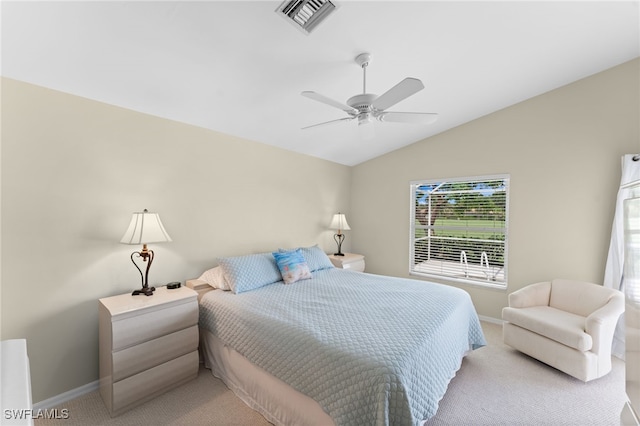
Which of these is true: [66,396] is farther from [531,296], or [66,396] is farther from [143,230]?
[531,296]

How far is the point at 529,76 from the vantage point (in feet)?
9.36

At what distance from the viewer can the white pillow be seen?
269 centimetres

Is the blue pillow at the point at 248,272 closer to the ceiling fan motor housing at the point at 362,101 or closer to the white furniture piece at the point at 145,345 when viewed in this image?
the white furniture piece at the point at 145,345

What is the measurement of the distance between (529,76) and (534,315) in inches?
94.3

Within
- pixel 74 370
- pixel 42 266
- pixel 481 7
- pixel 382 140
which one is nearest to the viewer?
pixel 481 7

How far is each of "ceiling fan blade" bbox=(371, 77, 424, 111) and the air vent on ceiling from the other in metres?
0.61

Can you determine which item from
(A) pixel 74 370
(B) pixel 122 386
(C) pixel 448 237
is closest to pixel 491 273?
(C) pixel 448 237

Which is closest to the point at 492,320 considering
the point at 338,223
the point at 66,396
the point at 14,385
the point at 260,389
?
the point at 338,223

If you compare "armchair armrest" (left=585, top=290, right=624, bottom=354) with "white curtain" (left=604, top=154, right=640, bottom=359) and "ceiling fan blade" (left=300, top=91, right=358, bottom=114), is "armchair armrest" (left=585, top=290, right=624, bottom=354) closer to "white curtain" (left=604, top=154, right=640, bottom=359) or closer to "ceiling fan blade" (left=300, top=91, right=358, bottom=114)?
"white curtain" (left=604, top=154, right=640, bottom=359)

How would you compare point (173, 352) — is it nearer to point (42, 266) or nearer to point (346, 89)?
point (42, 266)

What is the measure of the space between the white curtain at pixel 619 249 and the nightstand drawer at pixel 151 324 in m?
4.04

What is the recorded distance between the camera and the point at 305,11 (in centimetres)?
169

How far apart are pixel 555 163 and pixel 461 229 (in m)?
1.32

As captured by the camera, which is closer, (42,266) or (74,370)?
(42,266)
